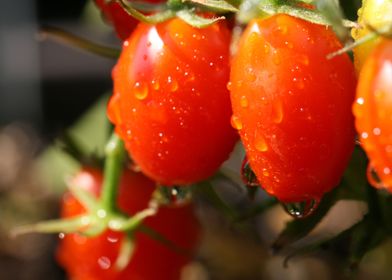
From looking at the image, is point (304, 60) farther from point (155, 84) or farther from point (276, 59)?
point (155, 84)

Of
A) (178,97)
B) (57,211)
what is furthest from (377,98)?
(57,211)

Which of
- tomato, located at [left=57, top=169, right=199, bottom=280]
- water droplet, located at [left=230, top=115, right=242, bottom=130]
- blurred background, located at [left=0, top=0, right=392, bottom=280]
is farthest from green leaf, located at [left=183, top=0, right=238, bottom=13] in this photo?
tomato, located at [left=57, top=169, right=199, bottom=280]

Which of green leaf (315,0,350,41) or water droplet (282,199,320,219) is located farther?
water droplet (282,199,320,219)

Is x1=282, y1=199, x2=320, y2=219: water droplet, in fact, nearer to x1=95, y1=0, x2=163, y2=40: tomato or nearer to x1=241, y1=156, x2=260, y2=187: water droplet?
x1=241, y1=156, x2=260, y2=187: water droplet

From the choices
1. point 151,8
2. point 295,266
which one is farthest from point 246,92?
point 295,266

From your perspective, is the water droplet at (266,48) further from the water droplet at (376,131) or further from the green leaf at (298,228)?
the green leaf at (298,228)

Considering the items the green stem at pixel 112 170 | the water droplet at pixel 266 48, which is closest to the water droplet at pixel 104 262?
the green stem at pixel 112 170
